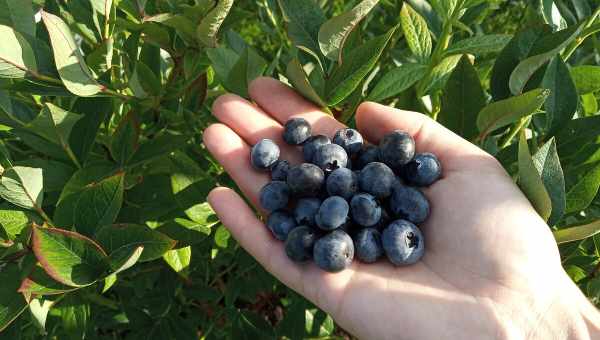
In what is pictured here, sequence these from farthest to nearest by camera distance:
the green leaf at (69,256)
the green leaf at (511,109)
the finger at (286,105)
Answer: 1. the finger at (286,105)
2. the green leaf at (511,109)
3. the green leaf at (69,256)

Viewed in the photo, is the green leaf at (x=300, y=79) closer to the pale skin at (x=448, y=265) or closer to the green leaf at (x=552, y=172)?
the pale skin at (x=448, y=265)

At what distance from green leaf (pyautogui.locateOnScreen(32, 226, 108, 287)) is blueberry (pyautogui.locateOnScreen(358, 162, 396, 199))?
582mm

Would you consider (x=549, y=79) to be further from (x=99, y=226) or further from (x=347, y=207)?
(x=99, y=226)

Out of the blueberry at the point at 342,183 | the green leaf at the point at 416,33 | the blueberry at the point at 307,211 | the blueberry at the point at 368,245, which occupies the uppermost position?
the green leaf at the point at 416,33

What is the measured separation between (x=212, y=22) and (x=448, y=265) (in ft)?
2.27

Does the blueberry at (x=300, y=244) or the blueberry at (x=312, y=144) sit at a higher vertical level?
the blueberry at (x=312, y=144)

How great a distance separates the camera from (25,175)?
0.92 meters

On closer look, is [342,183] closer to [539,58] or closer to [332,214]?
[332,214]

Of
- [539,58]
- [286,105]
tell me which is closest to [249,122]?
[286,105]

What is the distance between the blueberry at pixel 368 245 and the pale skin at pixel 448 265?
23 millimetres

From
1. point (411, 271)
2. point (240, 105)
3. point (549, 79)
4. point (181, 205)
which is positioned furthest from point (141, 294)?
point (549, 79)

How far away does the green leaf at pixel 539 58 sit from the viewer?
0.95m

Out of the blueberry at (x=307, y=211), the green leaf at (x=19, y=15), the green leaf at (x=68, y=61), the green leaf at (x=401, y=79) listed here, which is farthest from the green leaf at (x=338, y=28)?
the green leaf at (x=19, y=15)

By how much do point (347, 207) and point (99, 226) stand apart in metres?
0.50
